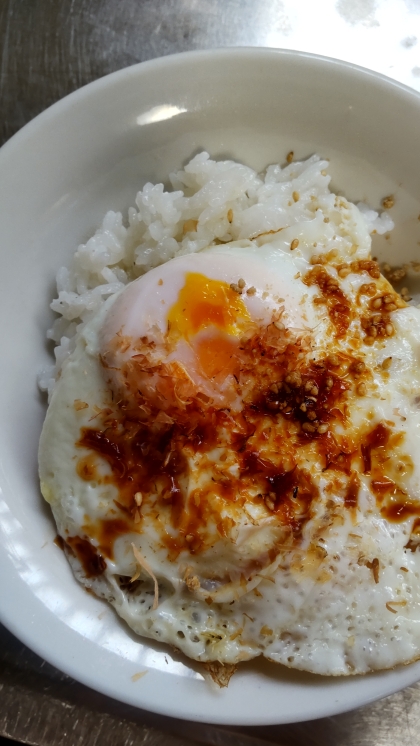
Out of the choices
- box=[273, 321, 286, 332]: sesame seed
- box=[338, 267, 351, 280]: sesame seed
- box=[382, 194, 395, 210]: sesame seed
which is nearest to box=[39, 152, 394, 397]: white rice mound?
box=[382, 194, 395, 210]: sesame seed

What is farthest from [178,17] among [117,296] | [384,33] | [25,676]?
[25,676]

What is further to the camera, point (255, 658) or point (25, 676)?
point (25, 676)

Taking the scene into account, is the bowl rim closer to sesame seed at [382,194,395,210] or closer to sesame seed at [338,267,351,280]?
sesame seed at [382,194,395,210]

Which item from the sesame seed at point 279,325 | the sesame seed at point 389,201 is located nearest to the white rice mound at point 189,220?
the sesame seed at point 389,201

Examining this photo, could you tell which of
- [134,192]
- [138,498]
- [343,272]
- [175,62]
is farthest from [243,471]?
[175,62]

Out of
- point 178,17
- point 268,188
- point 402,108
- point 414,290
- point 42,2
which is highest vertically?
point 42,2

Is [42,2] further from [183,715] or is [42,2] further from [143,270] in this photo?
[183,715]

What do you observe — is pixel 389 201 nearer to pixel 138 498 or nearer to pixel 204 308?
pixel 204 308
